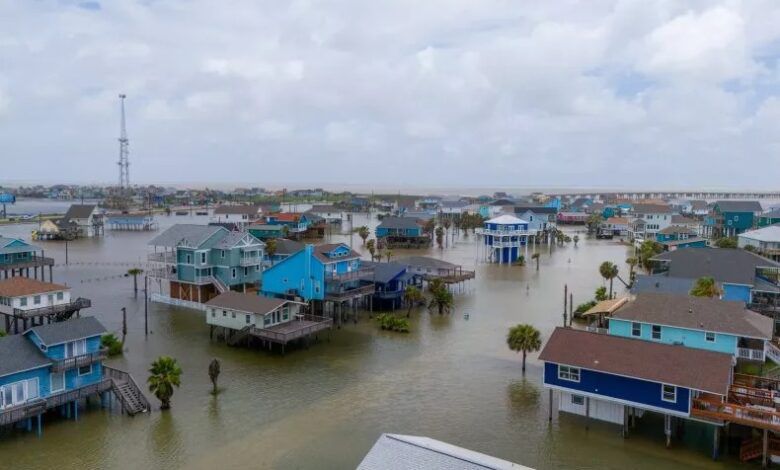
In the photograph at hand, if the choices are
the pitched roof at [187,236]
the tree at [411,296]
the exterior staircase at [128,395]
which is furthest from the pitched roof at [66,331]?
the tree at [411,296]

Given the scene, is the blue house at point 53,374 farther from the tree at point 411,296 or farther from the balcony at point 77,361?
the tree at point 411,296

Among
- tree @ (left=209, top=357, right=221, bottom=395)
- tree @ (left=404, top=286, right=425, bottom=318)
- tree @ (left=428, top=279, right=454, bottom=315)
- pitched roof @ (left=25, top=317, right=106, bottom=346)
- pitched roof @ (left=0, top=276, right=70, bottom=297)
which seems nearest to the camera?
pitched roof @ (left=25, top=317, right=106, bottom=346)

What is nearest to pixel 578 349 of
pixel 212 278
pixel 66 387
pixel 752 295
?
pixel 66 387

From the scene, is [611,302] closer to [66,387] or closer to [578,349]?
[578,349]

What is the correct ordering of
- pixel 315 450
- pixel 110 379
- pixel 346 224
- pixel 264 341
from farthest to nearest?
pixel 346 224 < pixel 264 341 < pixel 110 379 < pixel 315 450

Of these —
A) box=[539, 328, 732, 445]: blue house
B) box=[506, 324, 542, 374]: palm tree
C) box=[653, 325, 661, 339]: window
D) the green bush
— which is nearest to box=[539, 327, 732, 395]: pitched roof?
box=[539, 328, 732, 445]: blue house

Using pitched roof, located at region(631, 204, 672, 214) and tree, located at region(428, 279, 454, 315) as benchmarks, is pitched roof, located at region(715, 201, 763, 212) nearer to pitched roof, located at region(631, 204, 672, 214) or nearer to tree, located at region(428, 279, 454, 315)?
pitched roof, located at region(631, 204, 672, 214)
